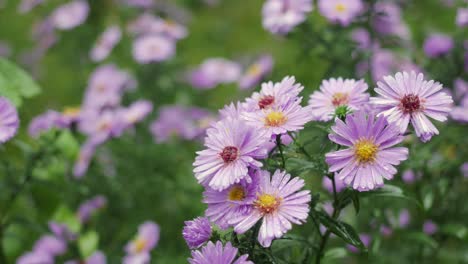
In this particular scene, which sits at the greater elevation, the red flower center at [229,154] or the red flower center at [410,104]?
the red flower center at [410,104]

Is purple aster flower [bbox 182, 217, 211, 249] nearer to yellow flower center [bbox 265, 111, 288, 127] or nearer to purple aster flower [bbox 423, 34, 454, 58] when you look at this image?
yellow flower center [bbox 265, 111, 288, 127]

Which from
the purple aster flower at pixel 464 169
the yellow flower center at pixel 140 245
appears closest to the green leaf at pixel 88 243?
the yellow flower center at pixel 140 245

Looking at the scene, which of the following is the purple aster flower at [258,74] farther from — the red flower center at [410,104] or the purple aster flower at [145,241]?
the red flower center at [410,104]

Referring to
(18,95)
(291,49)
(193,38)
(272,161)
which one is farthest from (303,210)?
(193,38)

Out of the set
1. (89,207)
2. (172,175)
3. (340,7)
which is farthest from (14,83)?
(340,7)

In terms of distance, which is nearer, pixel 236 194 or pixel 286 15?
pixel 236 194

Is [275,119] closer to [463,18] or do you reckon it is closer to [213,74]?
[463,18]

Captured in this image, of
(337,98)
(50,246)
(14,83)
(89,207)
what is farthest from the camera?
(89,207)
